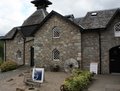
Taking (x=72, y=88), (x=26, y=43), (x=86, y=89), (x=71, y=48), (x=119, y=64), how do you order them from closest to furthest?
(x=72, y=88) < (x=86, y=89) < (x=119, y=64) < (x=71, y=48) < (x=26, y=43)

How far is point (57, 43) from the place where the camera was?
25.5 m

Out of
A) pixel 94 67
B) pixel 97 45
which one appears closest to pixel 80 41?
pixel 97 45

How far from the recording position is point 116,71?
2298cm

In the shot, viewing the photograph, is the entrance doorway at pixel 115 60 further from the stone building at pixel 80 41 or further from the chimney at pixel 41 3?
the chimney at pixel 41 3

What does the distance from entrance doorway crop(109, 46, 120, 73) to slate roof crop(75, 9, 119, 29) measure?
2542 mm

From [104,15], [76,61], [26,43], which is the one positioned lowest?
[76,61]

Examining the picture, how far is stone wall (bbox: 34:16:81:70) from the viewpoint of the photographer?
24.4 metres

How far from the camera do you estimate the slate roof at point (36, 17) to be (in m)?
31.8

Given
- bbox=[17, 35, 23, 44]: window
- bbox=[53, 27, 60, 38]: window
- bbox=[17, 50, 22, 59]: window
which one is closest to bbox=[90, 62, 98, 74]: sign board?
bbox=[53, 27, 60, 38]: window

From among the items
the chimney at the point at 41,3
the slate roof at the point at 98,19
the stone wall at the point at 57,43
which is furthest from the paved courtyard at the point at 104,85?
the chimney at the point at 41,3

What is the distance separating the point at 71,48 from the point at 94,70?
3.34m

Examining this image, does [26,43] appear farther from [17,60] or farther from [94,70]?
[94,70]

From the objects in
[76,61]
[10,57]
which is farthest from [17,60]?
[76,61]

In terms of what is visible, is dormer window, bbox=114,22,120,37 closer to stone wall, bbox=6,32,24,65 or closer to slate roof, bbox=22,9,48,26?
slate roof, bbox=22,9,48,26
